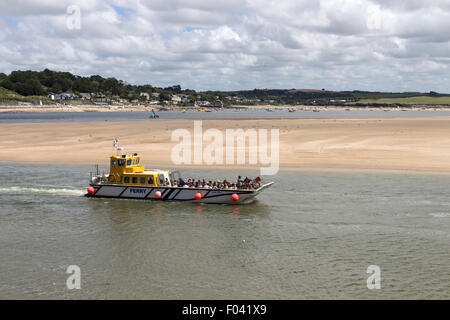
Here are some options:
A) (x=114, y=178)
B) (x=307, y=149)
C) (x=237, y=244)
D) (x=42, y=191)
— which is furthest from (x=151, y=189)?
(x=307, y=149)

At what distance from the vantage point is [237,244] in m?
21.5

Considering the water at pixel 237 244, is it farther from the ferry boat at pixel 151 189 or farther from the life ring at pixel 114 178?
the life ring at pixel 114 178

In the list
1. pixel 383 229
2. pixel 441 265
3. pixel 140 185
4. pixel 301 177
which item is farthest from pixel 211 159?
pixel 441 265

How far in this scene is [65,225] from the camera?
81.9ft

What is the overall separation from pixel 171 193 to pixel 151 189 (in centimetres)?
145

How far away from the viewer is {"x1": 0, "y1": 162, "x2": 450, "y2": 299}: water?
55.2 feet

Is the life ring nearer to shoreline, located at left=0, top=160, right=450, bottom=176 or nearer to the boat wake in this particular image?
the boat wake

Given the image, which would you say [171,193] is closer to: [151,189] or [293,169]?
[151,189]

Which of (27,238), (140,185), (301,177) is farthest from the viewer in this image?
(301,177)

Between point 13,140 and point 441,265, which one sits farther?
point 13,140

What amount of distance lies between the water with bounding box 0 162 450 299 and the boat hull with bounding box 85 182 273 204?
1.74ft

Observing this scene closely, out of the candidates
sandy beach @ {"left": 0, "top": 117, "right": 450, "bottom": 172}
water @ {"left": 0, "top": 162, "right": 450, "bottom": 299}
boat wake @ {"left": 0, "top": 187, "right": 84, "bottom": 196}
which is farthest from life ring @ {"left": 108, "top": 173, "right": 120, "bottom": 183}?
sandy beach @ {"left": 0, "top": 117, "right": 450, "bottom": 172}
